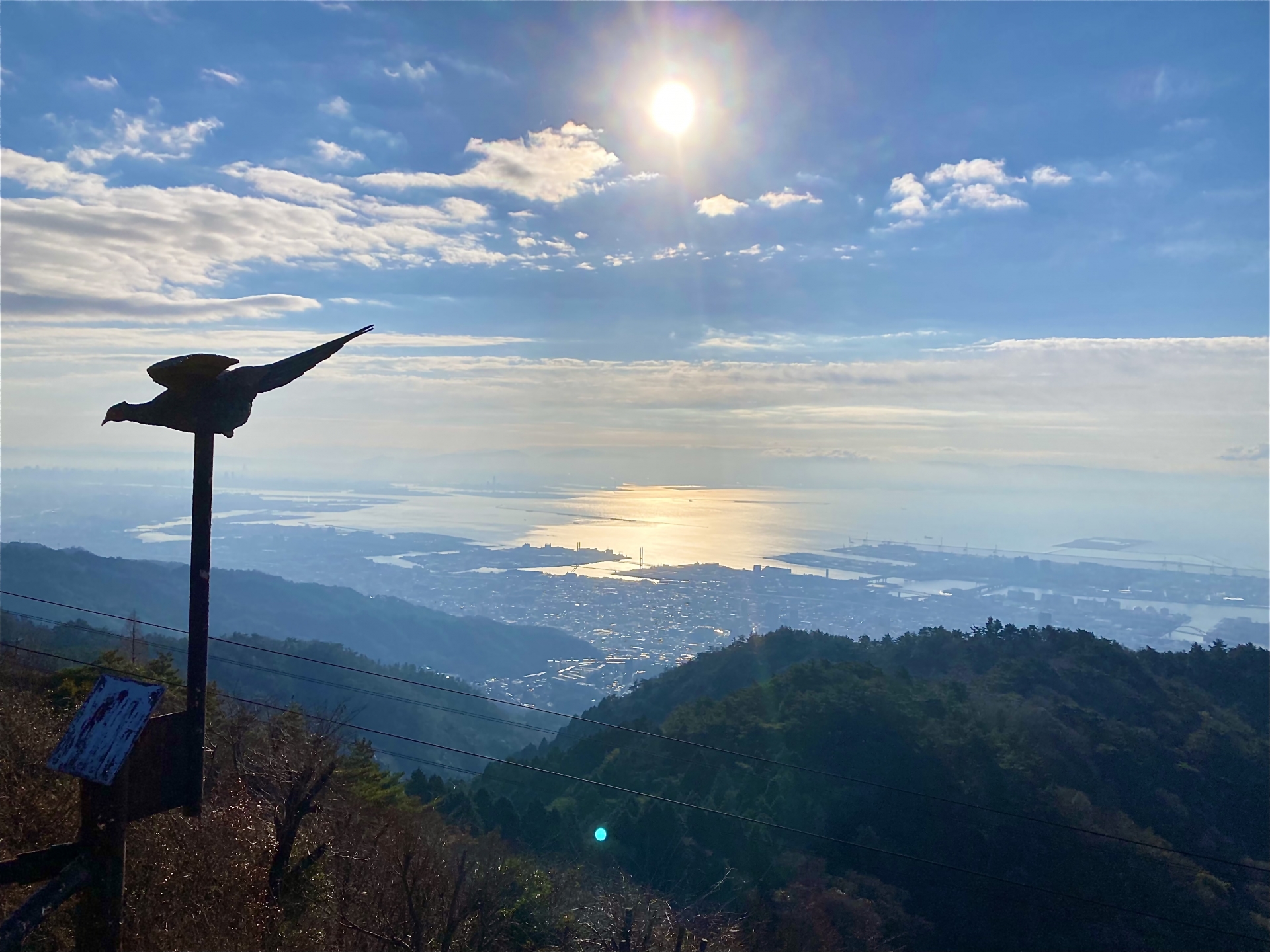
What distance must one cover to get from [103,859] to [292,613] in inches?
2953

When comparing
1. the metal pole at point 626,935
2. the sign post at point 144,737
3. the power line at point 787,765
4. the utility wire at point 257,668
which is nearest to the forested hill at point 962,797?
the power line at point 787,765

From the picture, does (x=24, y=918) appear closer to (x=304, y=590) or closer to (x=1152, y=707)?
(x=1152, y=707)

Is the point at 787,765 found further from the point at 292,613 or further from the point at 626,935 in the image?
the point at 292,613

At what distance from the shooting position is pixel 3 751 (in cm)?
654

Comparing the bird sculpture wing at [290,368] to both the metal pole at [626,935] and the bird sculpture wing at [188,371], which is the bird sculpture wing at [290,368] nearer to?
the bird sculpture wing at [188,371]

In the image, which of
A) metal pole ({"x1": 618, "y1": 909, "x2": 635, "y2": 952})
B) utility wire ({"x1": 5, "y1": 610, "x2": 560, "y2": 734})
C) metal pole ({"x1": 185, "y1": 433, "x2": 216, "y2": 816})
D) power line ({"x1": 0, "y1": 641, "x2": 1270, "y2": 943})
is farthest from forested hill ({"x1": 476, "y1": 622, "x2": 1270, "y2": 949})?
metal pole ({"x1": 185, "y1": 433, "x2": 216, "y2": 816})

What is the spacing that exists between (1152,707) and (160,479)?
589 feet

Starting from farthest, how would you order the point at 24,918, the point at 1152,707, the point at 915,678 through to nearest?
the point at 915,678 < the point at 1152,707 < the point at 24,918

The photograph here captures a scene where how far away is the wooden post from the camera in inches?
114

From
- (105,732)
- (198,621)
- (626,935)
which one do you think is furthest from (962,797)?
(105,732)

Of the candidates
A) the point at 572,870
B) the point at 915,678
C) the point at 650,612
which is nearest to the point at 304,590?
the point at 650,612

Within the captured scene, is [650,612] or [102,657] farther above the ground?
[102,657]

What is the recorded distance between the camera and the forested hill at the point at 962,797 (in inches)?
682

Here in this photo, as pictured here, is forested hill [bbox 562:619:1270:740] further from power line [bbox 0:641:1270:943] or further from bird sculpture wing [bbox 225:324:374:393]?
bird sculpture wing [bbox 225:324:374:393]
